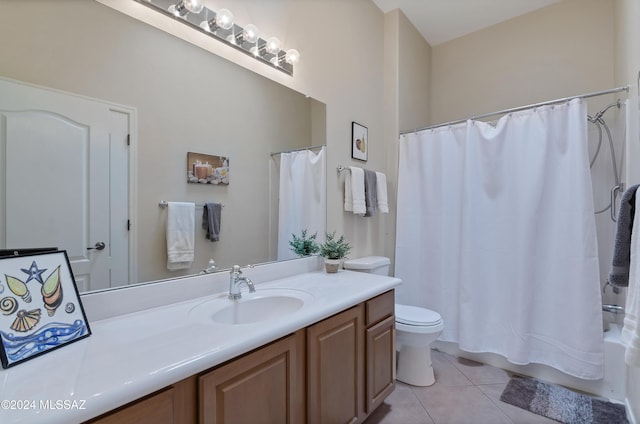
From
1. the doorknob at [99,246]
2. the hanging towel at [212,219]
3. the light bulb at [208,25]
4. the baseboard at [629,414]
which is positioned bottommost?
the baseboard at [629,414]

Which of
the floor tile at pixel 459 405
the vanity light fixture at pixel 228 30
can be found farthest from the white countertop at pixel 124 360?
the vanity light fixture at pixel 228 30

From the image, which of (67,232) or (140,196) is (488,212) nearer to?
(140,196)

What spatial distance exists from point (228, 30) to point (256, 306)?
1.35 meters

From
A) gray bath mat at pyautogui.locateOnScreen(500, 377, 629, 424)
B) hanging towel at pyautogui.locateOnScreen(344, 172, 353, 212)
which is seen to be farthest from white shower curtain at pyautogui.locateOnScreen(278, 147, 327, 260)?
gray bath mat at pyautogui.locateOnScreen(500, 377, 629, 424)

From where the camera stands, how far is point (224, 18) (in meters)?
1.42

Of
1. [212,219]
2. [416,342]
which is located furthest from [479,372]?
[212,219]

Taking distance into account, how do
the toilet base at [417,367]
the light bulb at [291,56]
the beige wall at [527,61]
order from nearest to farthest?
the light bulb at [291,56] < the toilet base at [417,367] < the beige wall at [527,61]

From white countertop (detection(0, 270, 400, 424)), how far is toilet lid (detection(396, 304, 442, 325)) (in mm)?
919

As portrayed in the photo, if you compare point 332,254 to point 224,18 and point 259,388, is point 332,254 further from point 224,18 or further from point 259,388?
point 224,18

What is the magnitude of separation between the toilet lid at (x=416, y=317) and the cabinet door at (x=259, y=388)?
1.05m

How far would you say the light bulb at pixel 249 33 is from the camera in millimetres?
1549

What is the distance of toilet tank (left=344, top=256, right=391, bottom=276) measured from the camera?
2.16 m

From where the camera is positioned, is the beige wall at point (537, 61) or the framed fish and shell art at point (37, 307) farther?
the beige wall at point (537, 61)

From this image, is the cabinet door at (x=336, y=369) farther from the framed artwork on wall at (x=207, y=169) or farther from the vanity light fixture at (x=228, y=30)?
the vanity light fixture at (x=228, y=30)
